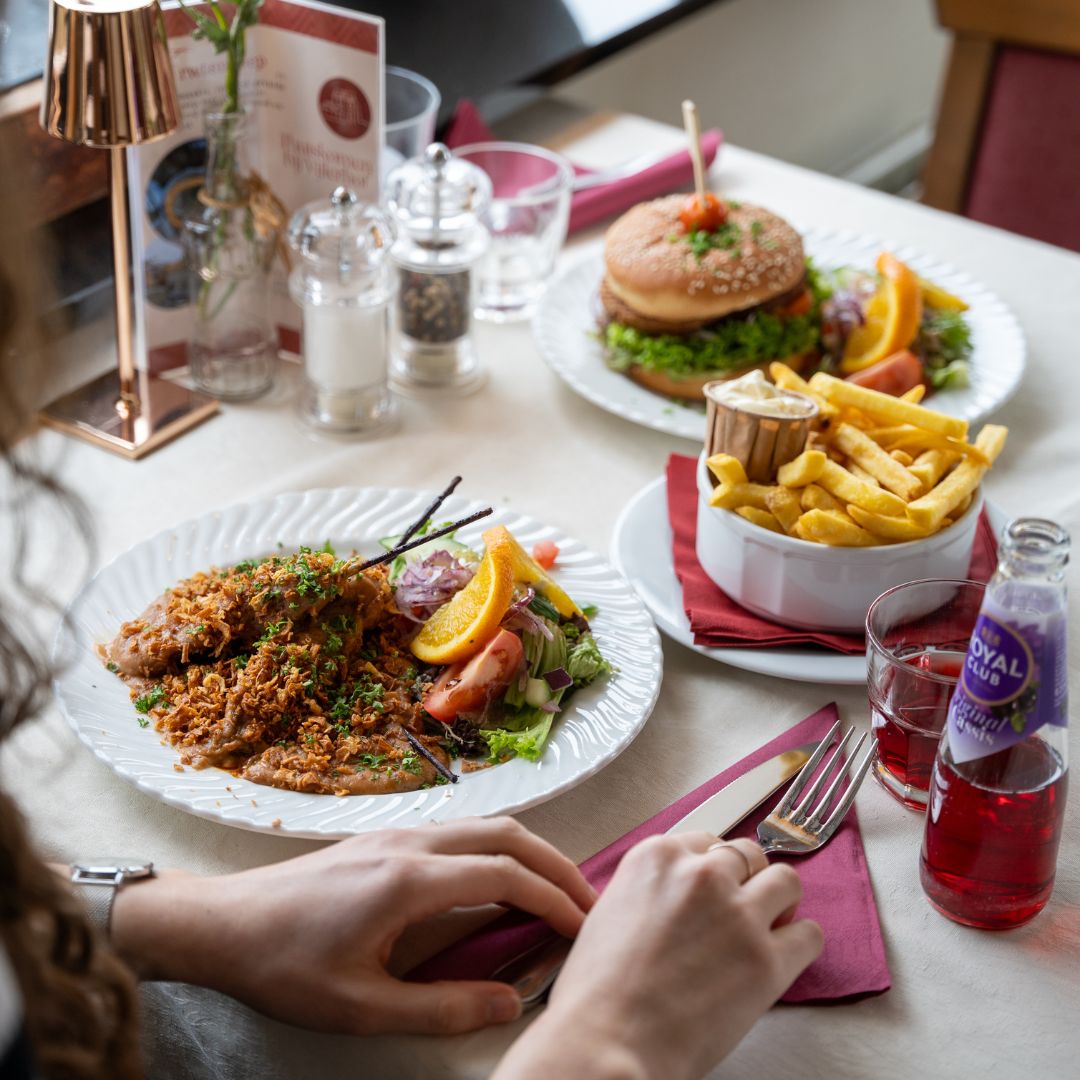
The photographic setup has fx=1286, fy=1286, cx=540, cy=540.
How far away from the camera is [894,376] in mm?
1875

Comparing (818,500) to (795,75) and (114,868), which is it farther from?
(795,75)

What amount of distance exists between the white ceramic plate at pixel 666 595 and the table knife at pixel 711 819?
0.39 feet

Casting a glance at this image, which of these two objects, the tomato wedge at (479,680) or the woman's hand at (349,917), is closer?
the woman's hand at (349,917)

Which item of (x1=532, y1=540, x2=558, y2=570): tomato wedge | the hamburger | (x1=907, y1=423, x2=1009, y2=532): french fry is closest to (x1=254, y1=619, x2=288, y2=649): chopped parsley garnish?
(x1=532, y1=540, x2=558, y2=570): tomato wedge

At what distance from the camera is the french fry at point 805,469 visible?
1.35m

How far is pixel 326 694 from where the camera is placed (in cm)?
126

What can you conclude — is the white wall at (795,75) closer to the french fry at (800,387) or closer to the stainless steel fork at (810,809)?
the french fry at (800,387)

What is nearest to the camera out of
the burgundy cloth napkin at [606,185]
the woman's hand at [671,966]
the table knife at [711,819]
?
the woman's hand at [671,966]

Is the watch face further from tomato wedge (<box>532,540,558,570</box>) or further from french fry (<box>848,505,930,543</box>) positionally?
french fry (<box>848,505,930,543</box>)

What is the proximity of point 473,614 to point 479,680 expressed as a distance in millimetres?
72

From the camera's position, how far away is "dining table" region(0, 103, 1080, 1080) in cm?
99

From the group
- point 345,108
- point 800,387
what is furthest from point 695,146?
point 800,387

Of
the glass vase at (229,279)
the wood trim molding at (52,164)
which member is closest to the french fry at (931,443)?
the glass vase at (229,279)

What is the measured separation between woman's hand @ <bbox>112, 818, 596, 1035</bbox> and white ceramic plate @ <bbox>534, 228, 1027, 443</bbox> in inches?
35.8
